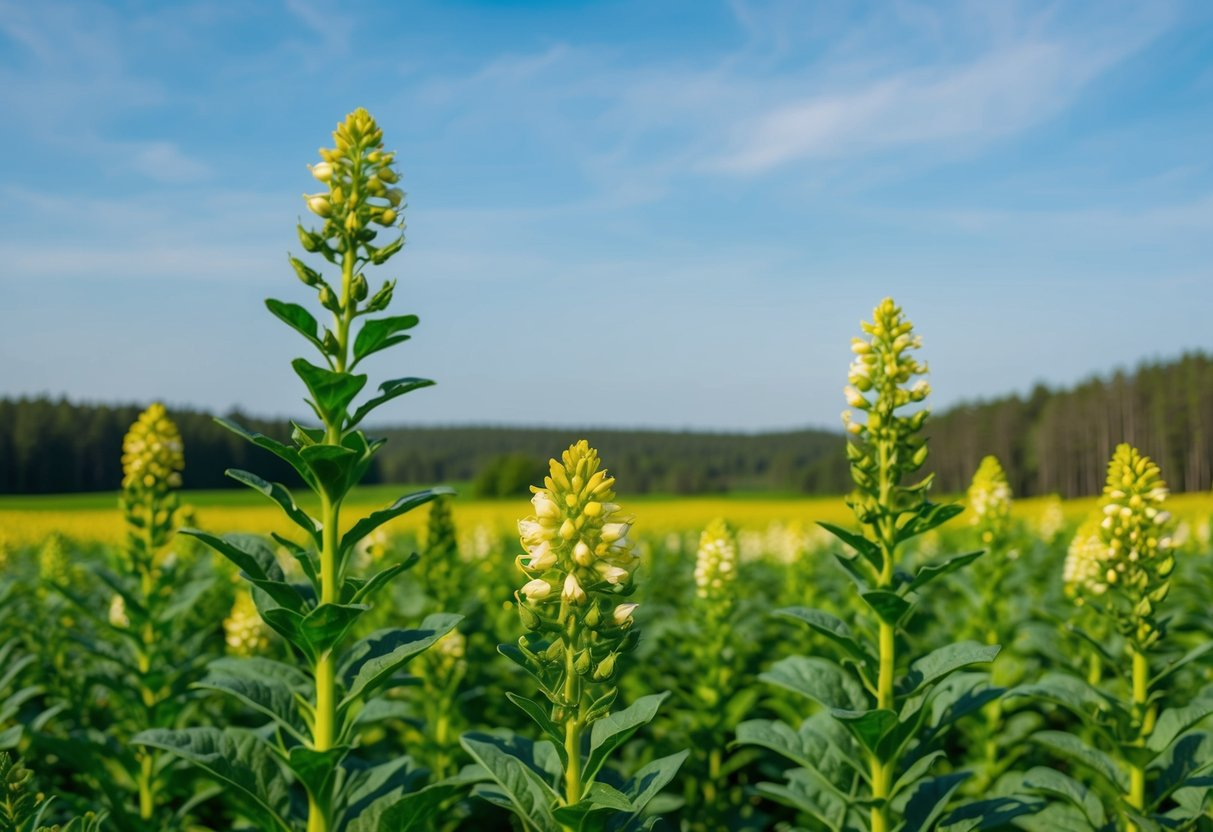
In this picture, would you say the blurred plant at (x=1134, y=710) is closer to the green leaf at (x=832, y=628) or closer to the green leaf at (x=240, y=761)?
the green leaf at (x=832, y=628)

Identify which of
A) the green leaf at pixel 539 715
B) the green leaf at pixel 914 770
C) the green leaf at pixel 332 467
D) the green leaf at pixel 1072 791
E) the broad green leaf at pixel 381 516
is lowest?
A: the green leaf at pixel 1072 791

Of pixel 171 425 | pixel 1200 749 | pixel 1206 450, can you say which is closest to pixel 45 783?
pixel 171 425

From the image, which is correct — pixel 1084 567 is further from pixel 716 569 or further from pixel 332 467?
pixel 332 467

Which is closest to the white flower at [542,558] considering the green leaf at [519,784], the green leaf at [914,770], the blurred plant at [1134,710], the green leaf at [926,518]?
the green leaf at [519,784]

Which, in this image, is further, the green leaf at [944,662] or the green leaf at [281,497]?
the green leaf at [944,662]

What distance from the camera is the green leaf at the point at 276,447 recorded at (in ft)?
9.02

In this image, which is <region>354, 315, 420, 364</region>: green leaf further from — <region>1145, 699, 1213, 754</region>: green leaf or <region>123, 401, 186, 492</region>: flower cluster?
<region>1145, 699, 1213, 754</region>: green leaf

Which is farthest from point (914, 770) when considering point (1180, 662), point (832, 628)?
point (1180, 662)

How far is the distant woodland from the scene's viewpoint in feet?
158

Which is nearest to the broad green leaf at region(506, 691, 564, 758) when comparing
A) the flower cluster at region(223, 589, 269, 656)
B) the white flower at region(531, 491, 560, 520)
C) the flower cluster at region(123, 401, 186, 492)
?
the white flower at region(531, 491, 560, 520)

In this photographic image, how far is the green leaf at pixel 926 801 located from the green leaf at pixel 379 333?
2714 mm

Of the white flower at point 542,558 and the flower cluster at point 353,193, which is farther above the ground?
the flower cluster at point 353,193

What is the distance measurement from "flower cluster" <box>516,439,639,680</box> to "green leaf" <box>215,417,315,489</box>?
2.82 ft

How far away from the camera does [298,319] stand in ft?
9.55
